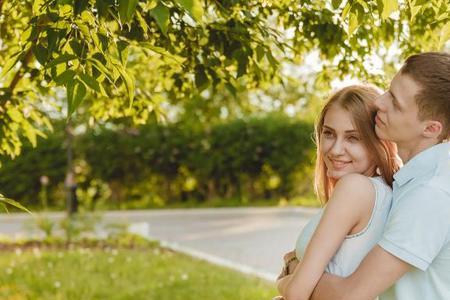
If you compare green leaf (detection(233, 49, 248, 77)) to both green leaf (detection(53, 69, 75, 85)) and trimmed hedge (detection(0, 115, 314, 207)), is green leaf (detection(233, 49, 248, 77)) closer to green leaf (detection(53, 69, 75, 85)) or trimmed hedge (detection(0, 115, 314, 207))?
green leaf (detection(53, 69, 75, 85))

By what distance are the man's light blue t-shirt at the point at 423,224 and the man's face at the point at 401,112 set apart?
7 cm

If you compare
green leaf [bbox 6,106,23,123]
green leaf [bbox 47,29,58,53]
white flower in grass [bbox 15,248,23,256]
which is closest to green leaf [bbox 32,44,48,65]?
green leaf [bbox 47,29,58,53]

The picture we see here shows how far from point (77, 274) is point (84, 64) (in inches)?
235

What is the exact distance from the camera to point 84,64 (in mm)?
2090

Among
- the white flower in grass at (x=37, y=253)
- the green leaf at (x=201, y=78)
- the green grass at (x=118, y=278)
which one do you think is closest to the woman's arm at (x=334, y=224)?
the green leaf at (x=201, y=78)

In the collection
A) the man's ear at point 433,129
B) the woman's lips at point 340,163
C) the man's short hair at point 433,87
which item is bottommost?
the woman's lips at point 340,163

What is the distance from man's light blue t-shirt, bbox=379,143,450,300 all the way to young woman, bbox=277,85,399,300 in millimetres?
103

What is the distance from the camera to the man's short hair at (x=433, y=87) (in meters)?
2.02

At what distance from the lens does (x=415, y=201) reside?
1924 mm

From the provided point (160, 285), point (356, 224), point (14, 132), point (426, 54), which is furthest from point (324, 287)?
point (160, 285)

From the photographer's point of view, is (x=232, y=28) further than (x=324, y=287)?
Yes

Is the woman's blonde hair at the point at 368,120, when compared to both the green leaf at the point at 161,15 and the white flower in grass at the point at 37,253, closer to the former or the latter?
the green leaf at the point at 161,15

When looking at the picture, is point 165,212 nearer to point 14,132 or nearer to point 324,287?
point 14,132

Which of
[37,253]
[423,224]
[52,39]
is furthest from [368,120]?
[37,253]
